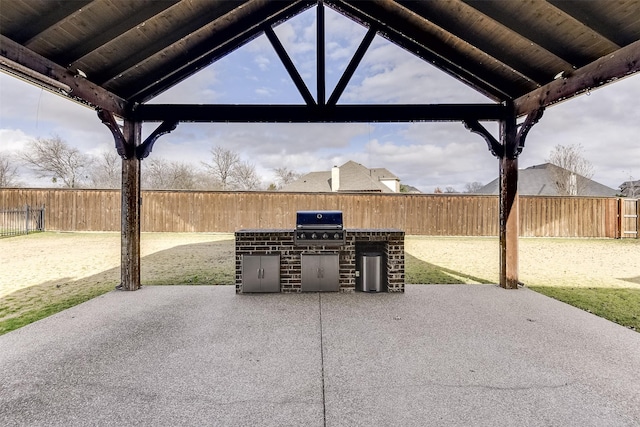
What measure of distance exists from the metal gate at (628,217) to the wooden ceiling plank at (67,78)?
56.2ft

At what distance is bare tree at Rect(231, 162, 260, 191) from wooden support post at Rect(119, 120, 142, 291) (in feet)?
81.1

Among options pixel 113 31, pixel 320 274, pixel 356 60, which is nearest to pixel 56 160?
pixel 113 31

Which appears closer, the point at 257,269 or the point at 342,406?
the point at 342,406

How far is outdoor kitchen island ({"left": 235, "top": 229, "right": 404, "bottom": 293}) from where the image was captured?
4570 mm

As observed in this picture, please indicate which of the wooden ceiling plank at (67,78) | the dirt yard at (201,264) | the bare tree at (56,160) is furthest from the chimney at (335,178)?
the bare tree at (56,160)

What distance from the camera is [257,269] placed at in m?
4.58

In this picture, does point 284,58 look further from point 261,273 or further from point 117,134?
point 261,273

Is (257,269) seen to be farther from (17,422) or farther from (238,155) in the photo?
(238,155)

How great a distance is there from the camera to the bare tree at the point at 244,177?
2931 cm

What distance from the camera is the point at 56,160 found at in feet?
79.8

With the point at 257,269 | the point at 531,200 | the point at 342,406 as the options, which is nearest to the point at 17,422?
the point at 342,406

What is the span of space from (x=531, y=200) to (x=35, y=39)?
48.5 ft

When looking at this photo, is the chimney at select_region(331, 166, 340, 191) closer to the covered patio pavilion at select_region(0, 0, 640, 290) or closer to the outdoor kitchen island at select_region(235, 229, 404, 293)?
the covered patio pavilion at select_region(0, 0, 640, 290)

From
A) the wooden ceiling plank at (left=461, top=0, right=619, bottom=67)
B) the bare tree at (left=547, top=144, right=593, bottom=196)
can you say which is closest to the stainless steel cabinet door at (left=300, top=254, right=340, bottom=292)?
the wooden ceiling plank at (left=461, top=0, right=619, bottom=67)
